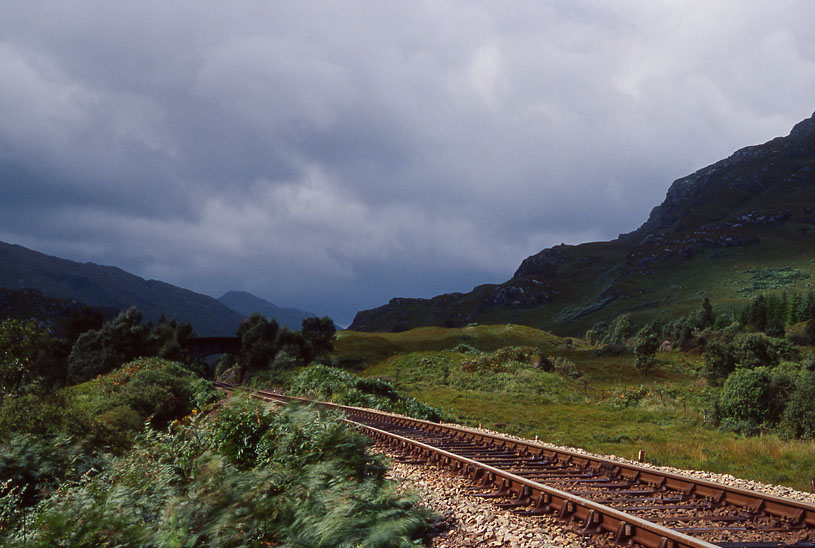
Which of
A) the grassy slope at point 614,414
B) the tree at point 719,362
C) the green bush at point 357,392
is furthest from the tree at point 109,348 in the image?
the tree at point 719,362

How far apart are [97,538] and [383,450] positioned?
10290 mm

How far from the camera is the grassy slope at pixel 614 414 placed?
14484 millimetres

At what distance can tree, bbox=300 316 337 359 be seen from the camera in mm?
72500

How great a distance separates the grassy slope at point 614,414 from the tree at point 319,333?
20.4m

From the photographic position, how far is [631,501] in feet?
27.1

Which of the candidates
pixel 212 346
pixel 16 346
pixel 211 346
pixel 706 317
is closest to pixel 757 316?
pixel 706 317

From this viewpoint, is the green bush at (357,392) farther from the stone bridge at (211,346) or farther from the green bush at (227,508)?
the stone bridge at (211,346)

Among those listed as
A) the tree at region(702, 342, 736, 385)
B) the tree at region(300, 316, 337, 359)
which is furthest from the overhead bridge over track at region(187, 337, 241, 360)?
the tree at region(702, 342, 736, 385)

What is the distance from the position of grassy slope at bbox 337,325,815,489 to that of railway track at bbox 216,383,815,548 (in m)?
4.80

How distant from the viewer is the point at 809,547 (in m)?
6.29

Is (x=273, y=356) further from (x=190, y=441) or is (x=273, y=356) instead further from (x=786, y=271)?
(x=786, y=271)

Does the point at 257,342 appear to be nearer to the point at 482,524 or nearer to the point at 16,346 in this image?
the point at 16,346

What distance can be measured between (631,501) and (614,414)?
63.0 feet

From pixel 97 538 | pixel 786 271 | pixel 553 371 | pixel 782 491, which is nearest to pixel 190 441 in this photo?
pixel 97 538
